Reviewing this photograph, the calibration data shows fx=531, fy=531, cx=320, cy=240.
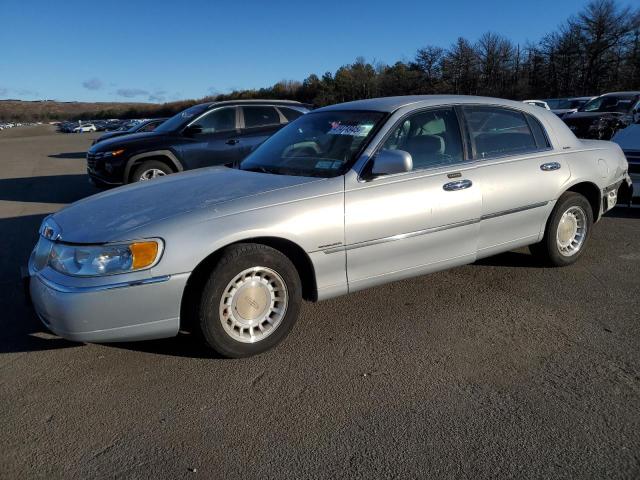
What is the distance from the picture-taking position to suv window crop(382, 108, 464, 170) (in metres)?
3.99

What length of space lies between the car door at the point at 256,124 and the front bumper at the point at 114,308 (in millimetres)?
6183

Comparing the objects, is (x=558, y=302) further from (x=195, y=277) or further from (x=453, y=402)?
(x=195, y=277)

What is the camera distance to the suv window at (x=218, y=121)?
9125 millimetres

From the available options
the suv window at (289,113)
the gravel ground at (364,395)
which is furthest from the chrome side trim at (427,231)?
the suv window at (289,113)

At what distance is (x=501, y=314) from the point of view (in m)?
A: 4.00

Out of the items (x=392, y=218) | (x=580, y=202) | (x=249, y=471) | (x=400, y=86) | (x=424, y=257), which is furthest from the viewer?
(x=400, y=86)

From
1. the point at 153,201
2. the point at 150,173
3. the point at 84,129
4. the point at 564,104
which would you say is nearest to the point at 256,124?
the point at 150,173

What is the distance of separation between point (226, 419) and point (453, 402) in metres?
1.20

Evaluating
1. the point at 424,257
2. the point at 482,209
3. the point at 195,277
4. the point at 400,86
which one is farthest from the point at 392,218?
the point at 400,86

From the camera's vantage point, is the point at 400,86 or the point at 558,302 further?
the point at 400,86

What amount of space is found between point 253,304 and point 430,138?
1927 millimetres

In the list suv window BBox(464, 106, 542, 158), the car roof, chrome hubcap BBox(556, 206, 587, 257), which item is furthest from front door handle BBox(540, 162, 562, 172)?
the car roof

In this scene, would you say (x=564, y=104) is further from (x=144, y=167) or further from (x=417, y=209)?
(x=417, y=209)

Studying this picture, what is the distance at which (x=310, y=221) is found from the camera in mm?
3402
